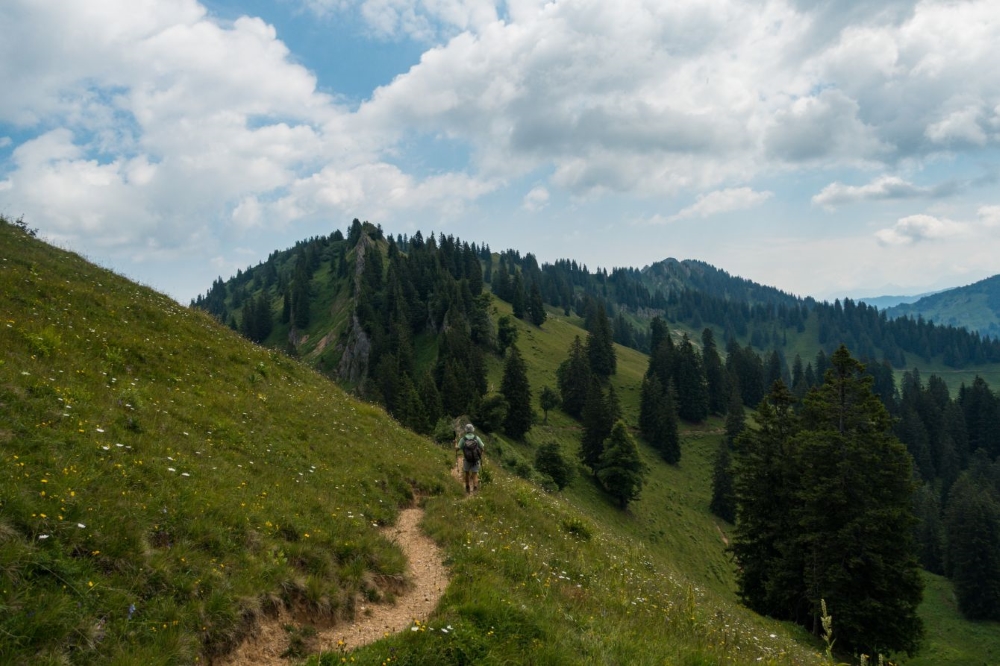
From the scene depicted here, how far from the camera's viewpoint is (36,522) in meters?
6.71

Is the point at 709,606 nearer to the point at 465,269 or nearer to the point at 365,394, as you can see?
the point at 365,394

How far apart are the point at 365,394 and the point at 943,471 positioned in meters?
125

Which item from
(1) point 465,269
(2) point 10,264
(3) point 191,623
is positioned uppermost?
(1) point 465,269

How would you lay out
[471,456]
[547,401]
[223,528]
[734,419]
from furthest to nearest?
[734,419] < [547,401] < [471,456] < [223,528]

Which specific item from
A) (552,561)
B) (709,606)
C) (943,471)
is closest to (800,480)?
(709,606)

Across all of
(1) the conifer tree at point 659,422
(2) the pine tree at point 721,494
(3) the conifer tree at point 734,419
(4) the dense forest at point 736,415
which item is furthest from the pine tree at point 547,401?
(3) the conifer tree at point 734,419

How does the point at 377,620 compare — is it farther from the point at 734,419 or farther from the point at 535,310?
the point at 535,310

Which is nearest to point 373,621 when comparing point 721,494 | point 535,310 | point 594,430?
point 594,430

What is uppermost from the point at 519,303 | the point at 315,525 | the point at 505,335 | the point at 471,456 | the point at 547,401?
the point at 519,303

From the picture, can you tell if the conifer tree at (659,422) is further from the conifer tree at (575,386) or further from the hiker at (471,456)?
the hiker at (471,456)

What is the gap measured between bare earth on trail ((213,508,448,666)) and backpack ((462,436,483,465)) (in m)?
4.94

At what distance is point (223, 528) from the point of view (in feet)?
29.3

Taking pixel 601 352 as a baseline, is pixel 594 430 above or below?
below

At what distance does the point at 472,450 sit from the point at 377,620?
896 centimetres
